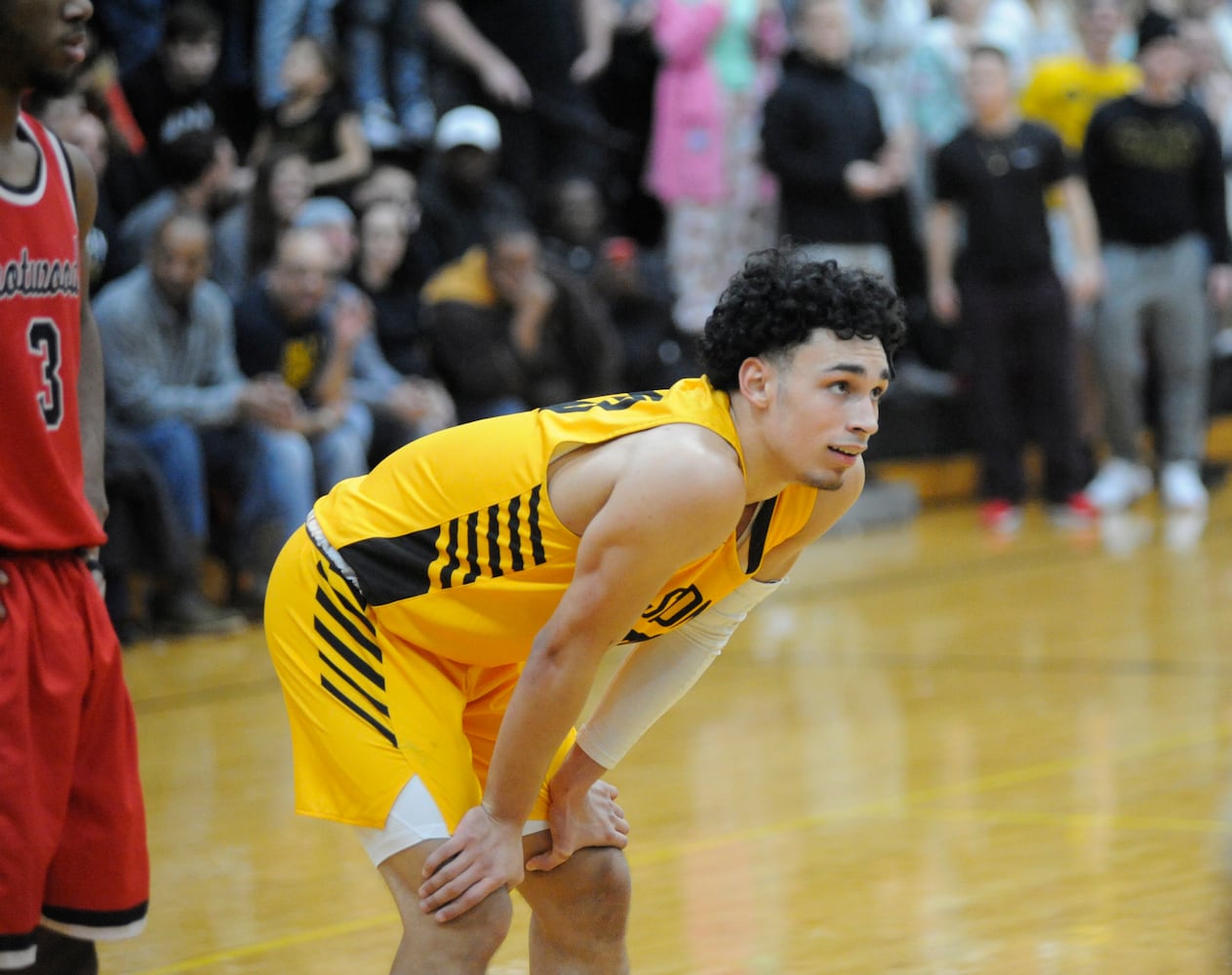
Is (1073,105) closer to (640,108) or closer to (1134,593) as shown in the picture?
(640,108)

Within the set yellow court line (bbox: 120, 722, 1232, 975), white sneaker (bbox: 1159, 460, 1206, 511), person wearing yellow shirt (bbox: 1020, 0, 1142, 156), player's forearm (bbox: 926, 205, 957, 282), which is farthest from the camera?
person wearing yellow shirt (bbox: 1020, 0, 1142, 156)

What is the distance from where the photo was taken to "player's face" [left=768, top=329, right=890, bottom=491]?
8.75ft

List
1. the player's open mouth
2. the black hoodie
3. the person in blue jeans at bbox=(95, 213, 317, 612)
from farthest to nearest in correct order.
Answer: the black hoodie < the person in blue jeans at bbox=(95, 213, 317, 612) < the player's open mouth

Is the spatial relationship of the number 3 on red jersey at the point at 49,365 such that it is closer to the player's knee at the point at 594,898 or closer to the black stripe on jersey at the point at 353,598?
the black stripe on jersey at the point at 353,598

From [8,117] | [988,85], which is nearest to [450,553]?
[8,117]

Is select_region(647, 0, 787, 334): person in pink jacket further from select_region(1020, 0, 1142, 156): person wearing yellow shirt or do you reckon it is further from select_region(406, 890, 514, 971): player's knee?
select_region(406, 890, 514, 971): player's knee

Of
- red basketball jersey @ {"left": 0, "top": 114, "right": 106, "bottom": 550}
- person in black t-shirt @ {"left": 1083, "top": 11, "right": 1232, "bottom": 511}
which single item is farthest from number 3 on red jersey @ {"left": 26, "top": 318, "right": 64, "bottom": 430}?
person in black t-shirt @ {"left": 1083, "top": 11, "right": 1232, "bottom": 511}

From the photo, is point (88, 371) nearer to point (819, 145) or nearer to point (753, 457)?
point (753, 457)

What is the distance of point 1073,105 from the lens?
11.2m

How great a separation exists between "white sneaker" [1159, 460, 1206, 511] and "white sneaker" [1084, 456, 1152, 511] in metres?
0.17

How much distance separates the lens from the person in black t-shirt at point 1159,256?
1016cm

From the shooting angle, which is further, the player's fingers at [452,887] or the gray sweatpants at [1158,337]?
the gray sweatpants at [1158,337]

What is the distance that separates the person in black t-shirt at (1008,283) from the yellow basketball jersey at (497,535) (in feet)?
23.5

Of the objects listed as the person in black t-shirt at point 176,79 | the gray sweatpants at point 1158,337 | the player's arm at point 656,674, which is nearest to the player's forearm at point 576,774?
the player's arm at point 656,674
